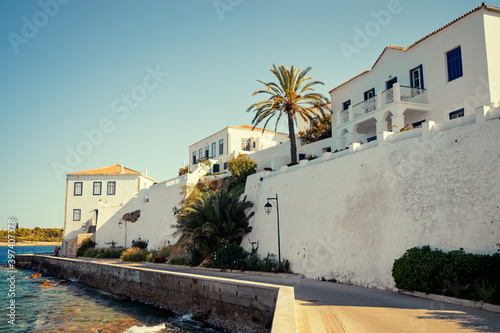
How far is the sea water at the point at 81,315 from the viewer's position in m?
14.5

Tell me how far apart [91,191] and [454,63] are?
134 ft

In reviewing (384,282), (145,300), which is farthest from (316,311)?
(145,300)

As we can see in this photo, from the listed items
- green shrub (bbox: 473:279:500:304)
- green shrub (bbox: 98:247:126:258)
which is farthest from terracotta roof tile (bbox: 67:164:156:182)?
green shrub (bbox: 473:279:500:304)

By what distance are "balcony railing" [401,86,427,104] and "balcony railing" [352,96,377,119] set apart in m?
1.78

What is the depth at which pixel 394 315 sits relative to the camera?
8969mm

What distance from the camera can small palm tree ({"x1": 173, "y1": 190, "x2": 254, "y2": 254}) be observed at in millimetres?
21844

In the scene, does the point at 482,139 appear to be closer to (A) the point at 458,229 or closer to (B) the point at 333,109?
(A) the point at 458,229

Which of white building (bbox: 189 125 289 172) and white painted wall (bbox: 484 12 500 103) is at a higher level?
white building (bbox: 189 125 289 172)

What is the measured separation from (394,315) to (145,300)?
14143mm

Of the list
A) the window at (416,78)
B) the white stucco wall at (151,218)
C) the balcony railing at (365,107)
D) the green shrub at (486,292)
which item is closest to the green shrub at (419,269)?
the green shrub at (486,292)

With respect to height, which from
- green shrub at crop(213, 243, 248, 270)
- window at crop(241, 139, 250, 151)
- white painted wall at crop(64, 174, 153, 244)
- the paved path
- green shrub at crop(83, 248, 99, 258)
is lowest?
green shrub at crop(83, 248, 99, 258)

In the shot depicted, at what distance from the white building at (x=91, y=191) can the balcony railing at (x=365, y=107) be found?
29.9 m

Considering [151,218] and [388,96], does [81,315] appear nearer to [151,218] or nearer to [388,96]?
[151,218]

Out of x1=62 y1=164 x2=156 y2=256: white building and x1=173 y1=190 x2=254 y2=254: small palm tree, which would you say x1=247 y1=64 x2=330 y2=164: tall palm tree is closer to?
x1=173 y1=190 x2=254 y2=254: small palm tree
